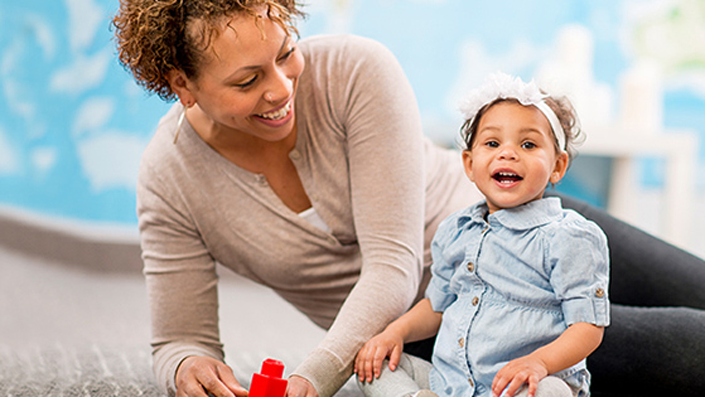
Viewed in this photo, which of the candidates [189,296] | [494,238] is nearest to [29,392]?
[189,296]

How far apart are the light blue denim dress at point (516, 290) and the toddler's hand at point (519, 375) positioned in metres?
0.06

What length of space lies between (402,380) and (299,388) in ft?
0.50

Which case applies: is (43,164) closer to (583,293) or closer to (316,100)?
(316,100)

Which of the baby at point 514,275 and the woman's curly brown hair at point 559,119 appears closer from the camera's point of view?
the baby at point 514,275

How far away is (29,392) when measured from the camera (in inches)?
49.1

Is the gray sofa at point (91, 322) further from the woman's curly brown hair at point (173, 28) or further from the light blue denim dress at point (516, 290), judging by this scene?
the woman's curly brown hair at point (173, 28)

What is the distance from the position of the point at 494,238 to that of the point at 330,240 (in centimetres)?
39

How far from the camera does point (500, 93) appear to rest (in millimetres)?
1015

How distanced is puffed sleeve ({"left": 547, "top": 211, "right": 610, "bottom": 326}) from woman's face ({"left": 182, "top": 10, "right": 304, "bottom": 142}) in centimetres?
49

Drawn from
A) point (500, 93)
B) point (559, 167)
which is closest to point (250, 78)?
point (500, 93)

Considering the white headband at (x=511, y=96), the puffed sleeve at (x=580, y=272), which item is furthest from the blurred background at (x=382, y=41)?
the puffed sleeve at (x=580, y=272)

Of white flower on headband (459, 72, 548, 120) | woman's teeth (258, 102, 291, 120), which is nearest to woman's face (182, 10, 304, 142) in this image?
woman's teeth (258, 102, 291, 120)

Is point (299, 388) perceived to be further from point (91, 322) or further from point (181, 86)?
point (91, 322)

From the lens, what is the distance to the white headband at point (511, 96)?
991 millimetres
